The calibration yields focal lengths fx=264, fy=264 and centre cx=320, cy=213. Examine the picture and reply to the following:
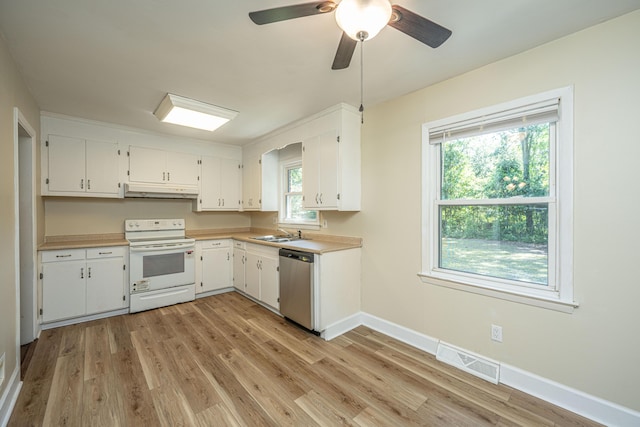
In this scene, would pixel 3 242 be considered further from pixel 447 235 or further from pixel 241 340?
pixel 447 235

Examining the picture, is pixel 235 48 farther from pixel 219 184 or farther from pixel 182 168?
pixel 219 184

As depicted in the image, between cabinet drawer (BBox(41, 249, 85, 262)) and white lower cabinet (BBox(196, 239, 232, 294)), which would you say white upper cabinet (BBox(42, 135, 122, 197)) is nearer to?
cabinet drawer (BBox(41, 249, 85, 262))

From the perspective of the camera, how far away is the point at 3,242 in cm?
173

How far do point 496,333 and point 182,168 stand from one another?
170 inches

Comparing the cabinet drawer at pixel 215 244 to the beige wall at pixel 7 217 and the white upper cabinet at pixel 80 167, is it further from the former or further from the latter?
the beige wall at pixel 7 217

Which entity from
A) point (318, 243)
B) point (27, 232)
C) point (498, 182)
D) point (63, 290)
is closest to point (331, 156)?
point (318, 243)

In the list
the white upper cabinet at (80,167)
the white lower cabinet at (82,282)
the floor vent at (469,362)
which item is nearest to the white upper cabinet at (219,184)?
the white upper cabinet at (80,167)

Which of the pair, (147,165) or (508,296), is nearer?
(508,296)

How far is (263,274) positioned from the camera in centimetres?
346

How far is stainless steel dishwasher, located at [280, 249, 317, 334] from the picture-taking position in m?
2.74

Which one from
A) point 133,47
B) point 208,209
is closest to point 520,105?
point 133,47

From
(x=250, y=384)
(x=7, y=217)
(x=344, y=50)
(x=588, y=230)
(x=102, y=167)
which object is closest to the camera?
(x=344, y=50)

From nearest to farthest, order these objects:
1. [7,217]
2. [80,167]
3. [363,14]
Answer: [363,14] < [7,217] < [80,167]

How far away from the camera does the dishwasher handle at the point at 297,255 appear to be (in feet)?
9.03
